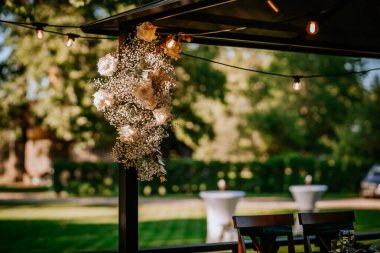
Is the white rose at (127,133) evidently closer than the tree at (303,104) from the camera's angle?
Yes

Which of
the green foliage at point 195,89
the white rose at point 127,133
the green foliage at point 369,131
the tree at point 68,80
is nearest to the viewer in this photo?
the white rose at point 127,133

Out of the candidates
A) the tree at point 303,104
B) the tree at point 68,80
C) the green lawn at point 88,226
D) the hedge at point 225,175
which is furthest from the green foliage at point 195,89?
the tree at point 303,104

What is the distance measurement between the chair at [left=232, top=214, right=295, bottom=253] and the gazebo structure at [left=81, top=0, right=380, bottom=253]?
745 mm

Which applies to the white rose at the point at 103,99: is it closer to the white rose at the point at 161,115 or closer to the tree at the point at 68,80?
the white rose at the point at 161,115

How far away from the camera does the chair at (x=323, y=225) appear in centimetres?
497

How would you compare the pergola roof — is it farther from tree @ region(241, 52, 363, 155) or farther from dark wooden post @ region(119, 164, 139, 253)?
tree @ region(241, 52, 363, 155)

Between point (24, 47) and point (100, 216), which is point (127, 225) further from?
point (24, 47)

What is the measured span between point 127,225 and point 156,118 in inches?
39.2

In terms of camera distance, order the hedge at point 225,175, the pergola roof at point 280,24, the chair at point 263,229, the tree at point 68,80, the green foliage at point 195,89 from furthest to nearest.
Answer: the hedge at point 225,175 → the green foliage at point 195,89 → the tree at point 68,80 → the pergola roof at point 280,24 → the chair at point 263,229

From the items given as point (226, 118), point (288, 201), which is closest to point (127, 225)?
point (288, 201)

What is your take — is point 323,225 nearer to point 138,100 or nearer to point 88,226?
point 138,100

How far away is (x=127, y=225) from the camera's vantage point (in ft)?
14.6

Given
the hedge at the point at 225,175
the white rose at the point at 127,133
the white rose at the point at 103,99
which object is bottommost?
the hedge at the point at 225,175

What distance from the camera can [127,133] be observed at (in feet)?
14.3
